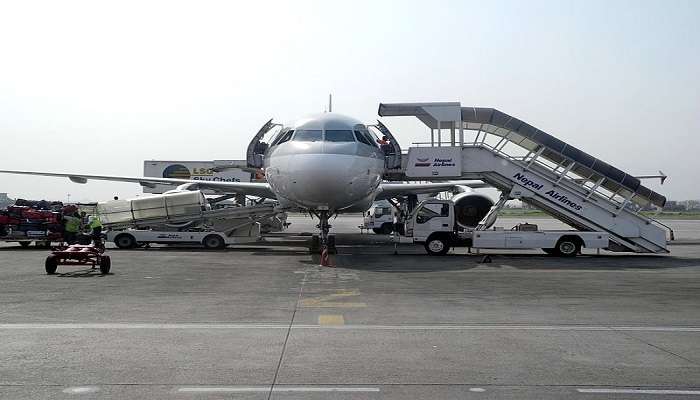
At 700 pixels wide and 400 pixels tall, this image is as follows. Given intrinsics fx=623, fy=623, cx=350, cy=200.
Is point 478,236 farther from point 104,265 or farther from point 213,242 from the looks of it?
point 104,265

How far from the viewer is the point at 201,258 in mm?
20406

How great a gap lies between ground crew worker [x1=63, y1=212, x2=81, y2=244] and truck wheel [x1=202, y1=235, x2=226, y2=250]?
4.88m

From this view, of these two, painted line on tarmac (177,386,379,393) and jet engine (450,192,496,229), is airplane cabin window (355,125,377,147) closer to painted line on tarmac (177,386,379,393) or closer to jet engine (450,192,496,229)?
jet engine (450,192,496,229)

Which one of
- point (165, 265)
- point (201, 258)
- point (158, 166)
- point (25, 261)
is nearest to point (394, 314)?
point (165, 265)

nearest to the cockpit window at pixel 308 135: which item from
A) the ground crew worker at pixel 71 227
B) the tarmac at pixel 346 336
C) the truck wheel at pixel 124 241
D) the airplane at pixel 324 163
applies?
the airplane at pixel 324 163

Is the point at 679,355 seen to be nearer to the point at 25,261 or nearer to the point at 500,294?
the point at 500,294

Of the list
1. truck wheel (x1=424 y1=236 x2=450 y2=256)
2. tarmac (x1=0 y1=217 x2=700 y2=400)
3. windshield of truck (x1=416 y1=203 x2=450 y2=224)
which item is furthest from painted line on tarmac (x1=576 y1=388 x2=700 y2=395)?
truck wheel (x1=424 y1=236 x2=450 y2=256)

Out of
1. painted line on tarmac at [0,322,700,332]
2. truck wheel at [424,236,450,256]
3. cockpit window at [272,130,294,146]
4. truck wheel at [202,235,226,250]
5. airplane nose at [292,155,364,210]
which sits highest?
cockpit window at [272,130,294,146]

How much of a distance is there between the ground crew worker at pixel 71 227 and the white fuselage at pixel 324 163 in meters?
7.34

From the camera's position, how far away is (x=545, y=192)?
22422mm

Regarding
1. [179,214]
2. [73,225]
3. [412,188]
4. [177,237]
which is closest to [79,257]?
[73,225]

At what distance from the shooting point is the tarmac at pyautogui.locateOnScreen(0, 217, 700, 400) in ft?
18.7

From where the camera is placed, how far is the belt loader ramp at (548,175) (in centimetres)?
2203

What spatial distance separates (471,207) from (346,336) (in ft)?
60.4
